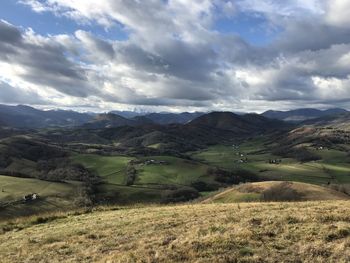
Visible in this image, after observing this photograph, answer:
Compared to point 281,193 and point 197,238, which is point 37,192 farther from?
point 197,238

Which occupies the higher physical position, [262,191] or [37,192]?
[262,191]

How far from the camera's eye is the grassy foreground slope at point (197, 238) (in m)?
17.5

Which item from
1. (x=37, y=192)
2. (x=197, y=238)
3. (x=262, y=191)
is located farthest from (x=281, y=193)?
(x=37, y=192)

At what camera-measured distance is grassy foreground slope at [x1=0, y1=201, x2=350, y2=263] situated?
1750 cm

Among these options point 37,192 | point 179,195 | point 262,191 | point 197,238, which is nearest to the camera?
point 197,238

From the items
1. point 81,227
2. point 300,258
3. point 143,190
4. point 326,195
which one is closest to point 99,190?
point 143,190

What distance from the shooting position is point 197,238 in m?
20.1

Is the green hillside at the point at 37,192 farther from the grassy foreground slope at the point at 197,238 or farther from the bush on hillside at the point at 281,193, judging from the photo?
the grassy foreground slope at the point at 197,238

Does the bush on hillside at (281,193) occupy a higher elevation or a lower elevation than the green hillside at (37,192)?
higher

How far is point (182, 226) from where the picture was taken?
950 inches

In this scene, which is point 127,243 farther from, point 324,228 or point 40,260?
point 324,228

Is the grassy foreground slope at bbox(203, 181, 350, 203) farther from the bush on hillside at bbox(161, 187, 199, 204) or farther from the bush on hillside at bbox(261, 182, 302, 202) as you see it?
the bush on hillside at bbox(161, 187, 199, 204)

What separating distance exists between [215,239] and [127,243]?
4621 mm

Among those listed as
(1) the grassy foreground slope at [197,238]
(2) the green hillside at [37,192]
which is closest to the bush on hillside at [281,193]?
(1) the grassy foreground slope at [197,238]
